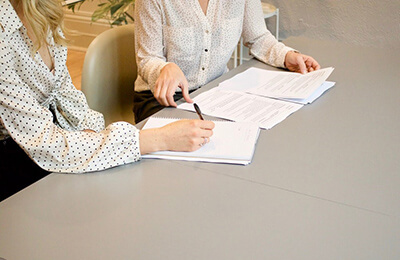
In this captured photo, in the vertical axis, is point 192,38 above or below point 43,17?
below

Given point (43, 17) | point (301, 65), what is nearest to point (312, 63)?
point (301, 65)

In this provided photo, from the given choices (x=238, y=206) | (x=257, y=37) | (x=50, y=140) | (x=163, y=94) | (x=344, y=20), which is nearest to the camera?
(x=238, y=206)

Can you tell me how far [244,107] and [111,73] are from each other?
1.94 ft

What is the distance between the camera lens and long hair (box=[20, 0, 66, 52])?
114 cm

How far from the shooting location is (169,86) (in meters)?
1.37

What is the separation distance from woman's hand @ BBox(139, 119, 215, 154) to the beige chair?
0.60m

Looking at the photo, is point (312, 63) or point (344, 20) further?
point (344, 20)

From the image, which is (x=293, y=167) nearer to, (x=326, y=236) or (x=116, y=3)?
(x=326, y=236)

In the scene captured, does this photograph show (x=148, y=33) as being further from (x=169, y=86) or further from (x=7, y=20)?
(x=7, y=20)

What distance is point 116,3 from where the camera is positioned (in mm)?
3172

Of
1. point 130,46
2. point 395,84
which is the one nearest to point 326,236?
point 395,84

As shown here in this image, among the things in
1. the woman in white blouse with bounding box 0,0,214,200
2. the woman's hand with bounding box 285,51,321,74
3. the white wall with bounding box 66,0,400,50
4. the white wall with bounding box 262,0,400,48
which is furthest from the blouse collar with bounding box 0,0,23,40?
the white wall with bounding box 262,0,400,48

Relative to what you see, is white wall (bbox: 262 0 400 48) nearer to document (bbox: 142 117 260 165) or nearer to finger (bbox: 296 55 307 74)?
finger (bbox: 296 55 307 74)

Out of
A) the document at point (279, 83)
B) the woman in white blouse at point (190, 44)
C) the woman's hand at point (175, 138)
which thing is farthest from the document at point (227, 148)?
the woman in white blouse at point (190, 44)
